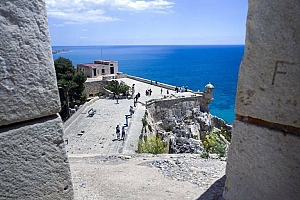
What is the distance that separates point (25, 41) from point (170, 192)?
4.20m

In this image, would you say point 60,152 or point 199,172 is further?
point 199,172

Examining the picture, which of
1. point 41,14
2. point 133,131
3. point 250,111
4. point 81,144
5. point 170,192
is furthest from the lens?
point 133,131

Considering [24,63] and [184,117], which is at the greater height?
[24,63]

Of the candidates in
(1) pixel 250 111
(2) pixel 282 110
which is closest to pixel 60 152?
(1) pixel 250 111

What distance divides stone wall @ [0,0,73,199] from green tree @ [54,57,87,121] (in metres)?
27.2

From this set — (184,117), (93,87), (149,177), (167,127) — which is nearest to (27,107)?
(149,177)

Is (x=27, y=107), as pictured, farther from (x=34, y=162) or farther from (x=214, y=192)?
(x=214, y=192)

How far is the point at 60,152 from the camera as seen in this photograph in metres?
2.12

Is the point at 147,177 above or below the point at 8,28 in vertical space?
below

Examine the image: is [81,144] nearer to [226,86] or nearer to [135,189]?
[135,189]

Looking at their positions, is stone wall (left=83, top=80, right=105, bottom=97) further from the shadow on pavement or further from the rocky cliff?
the shadow on pavement

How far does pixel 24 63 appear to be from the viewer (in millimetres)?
1810

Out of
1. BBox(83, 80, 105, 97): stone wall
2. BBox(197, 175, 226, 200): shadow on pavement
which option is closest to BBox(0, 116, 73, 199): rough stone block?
BBox(197, 175, 226, 200): shadow on pavement

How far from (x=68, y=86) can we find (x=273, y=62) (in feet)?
91.4
